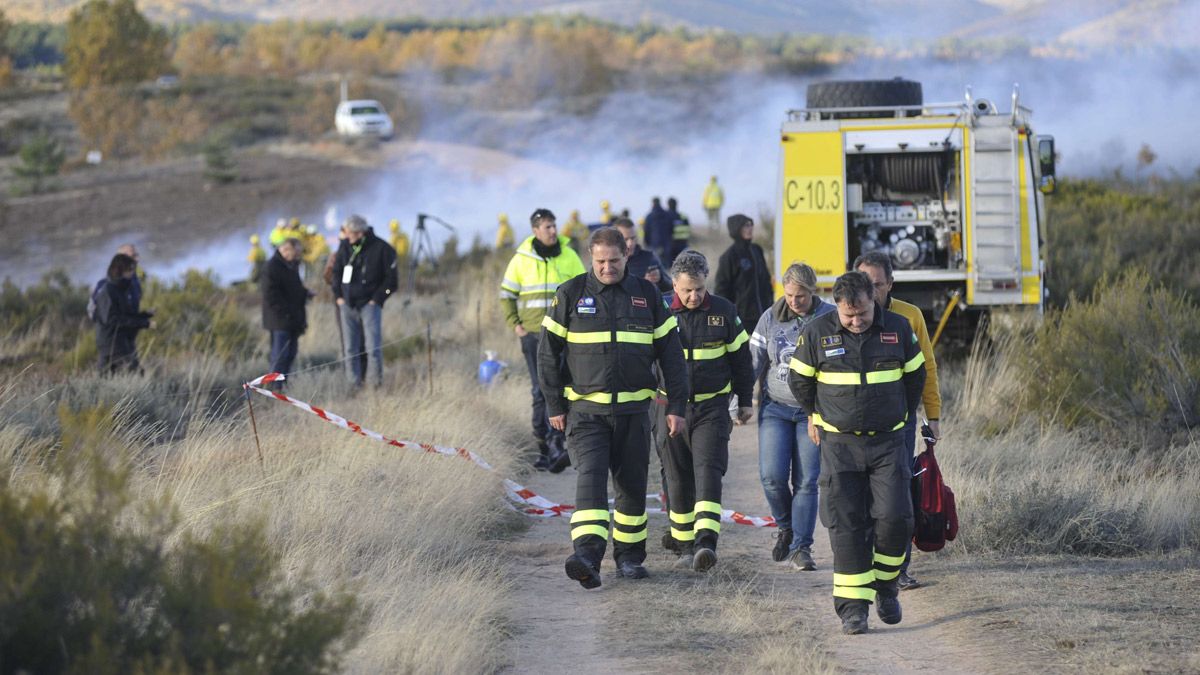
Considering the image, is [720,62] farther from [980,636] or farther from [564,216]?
[980,636]

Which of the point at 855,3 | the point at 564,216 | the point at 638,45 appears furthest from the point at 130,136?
the point at 855,3

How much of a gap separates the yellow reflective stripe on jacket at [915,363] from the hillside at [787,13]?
6534cm

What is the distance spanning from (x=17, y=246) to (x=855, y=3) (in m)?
101

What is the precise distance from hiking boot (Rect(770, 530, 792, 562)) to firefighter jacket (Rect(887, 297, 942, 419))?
1.31m

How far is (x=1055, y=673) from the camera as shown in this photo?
619cm

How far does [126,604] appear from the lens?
Result: 459 centimetres

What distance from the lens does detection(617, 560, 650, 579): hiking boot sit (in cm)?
830

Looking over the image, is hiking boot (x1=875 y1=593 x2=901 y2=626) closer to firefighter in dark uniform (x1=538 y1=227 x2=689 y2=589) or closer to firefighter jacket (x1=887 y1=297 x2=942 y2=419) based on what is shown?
firefighter jacket (x1=887 y1=297 x2=942 y2=419)

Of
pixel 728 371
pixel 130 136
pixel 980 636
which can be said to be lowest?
pixel 980 636

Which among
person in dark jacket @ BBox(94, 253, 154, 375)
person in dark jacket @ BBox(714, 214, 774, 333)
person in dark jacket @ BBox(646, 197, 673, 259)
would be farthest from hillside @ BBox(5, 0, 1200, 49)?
person in dark jacket @ BBox(94, 253, 154, 375)

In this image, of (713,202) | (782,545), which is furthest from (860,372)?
→ (713,202)

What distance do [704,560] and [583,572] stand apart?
730mm

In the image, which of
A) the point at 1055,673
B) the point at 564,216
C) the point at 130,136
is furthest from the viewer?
the point at 130,136

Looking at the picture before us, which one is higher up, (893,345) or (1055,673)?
(893,345)
